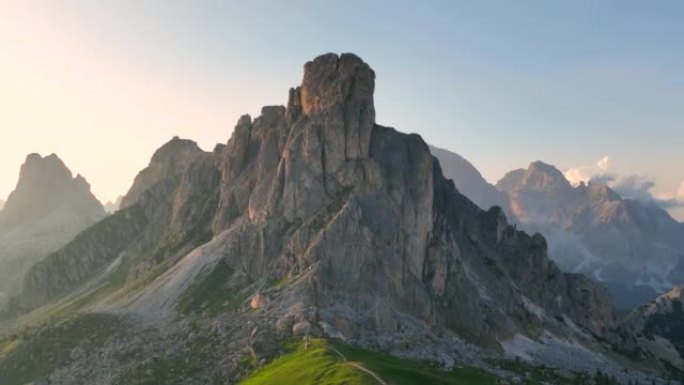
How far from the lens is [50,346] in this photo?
162 meters

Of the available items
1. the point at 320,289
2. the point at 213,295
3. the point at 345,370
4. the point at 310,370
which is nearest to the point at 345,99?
the point at 320,289

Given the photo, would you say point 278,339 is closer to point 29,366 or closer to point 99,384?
point 99,384

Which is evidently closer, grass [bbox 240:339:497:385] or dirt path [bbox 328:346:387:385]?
dirt path [bbox 328:346:387:385]

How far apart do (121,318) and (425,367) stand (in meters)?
86.7

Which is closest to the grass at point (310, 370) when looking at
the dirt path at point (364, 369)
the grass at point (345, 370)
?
the grass at point (345, 370)

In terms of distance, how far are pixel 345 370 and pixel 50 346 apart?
88.0 meters

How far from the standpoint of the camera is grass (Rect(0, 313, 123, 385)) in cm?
15462

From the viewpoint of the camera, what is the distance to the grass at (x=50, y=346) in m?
155

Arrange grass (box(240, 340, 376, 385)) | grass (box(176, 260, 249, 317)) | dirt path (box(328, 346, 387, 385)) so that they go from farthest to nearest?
grass (box(176, 260, 249, 317)), grass (box(240, 340, 376, 385)), dirt path (box(328, 346, 387, 385))

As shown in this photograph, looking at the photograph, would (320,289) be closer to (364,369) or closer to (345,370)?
(364,369)

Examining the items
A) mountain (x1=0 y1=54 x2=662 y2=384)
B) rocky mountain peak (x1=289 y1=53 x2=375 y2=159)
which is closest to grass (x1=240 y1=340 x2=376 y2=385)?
mountain (x1=0 y1=54 x2=662 y2=384)

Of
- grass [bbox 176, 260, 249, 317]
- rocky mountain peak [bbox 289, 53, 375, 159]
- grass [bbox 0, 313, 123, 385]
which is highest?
rocky mountain peak [bbox 289, 53, 375, 159]

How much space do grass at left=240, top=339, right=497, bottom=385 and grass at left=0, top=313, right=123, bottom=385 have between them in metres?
57.6

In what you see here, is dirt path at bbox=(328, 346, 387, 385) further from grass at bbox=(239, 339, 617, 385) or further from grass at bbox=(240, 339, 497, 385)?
grass at bbox=(240, 339, 497, 385)
